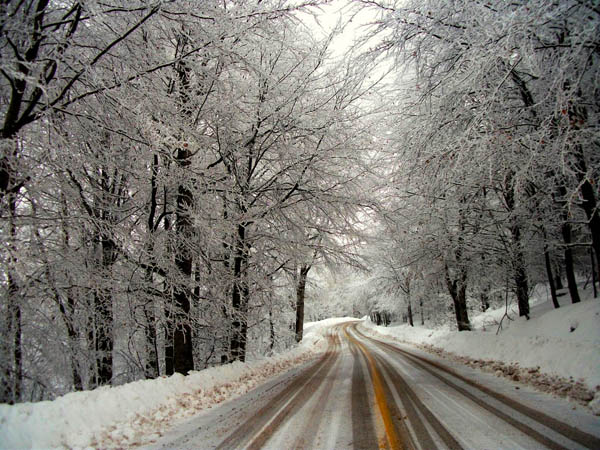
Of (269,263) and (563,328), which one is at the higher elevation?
(269,263)

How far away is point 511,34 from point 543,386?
6.43 meters

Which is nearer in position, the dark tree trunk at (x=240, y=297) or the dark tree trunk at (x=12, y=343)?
the dark tree trunk at (x=12, y=343)

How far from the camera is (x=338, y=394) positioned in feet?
22.8

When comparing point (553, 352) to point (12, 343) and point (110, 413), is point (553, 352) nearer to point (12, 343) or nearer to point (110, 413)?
point (110, 413)

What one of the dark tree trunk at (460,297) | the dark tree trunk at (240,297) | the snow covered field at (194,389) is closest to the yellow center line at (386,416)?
the snow covered field at (194,389)

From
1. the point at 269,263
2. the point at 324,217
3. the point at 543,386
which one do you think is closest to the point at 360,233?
the point at 324,217

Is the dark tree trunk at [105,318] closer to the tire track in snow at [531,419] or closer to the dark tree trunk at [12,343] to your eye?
the dark tree trunk at [12,343]

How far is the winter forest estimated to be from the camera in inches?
184

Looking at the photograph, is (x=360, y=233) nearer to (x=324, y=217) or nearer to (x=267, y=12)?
(x=324, y=217)

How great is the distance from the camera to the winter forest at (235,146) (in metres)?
4.66

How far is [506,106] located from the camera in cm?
713

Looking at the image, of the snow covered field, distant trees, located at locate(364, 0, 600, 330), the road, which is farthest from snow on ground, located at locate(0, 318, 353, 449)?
distant trees, located at locate(364, 0, 600, 330)

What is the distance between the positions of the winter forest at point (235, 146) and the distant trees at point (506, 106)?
0.19 feet

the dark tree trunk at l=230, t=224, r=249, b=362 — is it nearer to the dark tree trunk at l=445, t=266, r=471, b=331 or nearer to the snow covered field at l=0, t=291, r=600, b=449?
the snow covered field at l=0, t=291, r=600, b=449
